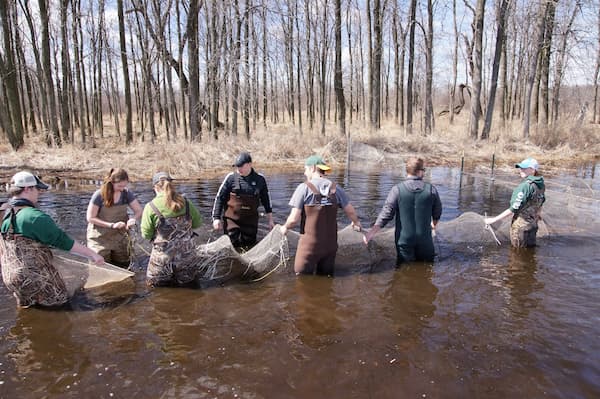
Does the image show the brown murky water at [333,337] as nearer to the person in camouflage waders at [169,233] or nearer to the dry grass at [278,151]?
the person in camouflage waders at [169,233]

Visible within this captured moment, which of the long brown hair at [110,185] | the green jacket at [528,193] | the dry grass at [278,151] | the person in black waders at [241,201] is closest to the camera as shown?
the long brown hair at [110,185]

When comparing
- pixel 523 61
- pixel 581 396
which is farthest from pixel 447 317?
pixel 523 61

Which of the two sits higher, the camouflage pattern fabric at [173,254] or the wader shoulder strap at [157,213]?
the wader shoulder strap at [157,213]

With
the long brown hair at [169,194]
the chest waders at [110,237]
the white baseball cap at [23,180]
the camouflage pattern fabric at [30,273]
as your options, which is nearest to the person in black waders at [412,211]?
the long brown hair at [169,194]

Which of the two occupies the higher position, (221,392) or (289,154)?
(289,154)

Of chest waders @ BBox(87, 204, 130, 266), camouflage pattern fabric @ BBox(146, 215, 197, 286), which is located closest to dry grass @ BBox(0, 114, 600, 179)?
chest waders @ BBox(87, 204, 130, 266)

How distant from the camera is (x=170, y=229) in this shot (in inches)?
203

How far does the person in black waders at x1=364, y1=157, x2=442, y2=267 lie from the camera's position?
5711mm

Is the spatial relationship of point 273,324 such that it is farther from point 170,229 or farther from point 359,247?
point 359,247

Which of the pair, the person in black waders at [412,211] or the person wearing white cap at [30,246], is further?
the person in black waders at [412,211]

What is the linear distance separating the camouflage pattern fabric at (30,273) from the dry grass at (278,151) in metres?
10.5

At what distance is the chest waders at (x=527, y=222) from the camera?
21.7 ft

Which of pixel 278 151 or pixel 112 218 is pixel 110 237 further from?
pixel 278 151

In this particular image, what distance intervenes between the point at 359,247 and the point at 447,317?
1959mm
